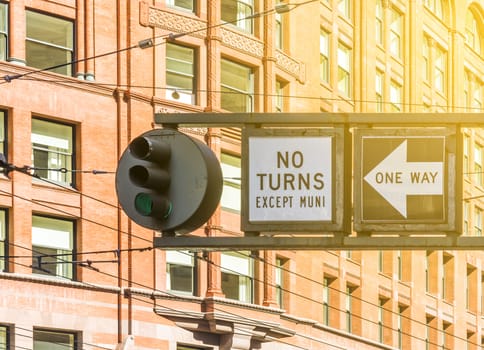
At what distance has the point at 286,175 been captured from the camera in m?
11.7

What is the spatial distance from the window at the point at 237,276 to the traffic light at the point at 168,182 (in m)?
38.2

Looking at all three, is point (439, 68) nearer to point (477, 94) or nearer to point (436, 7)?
point (436, 7)

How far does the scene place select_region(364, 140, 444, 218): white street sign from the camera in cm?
1146

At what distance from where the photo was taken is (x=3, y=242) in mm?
43844

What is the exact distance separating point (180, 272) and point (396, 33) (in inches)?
775

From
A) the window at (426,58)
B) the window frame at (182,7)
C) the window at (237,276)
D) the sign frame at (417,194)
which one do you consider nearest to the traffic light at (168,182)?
the sign frame at (417,194)

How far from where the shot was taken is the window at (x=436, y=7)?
68.1 m

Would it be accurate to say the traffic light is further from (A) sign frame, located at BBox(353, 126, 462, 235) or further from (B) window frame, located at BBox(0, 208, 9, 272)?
(B) window frame, located at BBox(0, 208, 9, 272)

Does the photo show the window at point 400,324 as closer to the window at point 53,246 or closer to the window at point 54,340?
the window at point 54,340

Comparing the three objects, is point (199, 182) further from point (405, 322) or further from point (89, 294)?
→ point (405, 322)

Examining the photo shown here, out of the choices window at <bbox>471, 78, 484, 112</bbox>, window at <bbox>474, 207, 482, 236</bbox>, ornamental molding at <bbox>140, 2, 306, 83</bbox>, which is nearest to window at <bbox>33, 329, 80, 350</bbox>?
ornamental molding at <bbox>140, 2, 306, 83</bbox>

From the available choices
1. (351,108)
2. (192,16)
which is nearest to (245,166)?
(192,16)

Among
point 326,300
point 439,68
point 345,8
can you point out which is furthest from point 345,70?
point 439,68

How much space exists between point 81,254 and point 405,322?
21.7 meters
